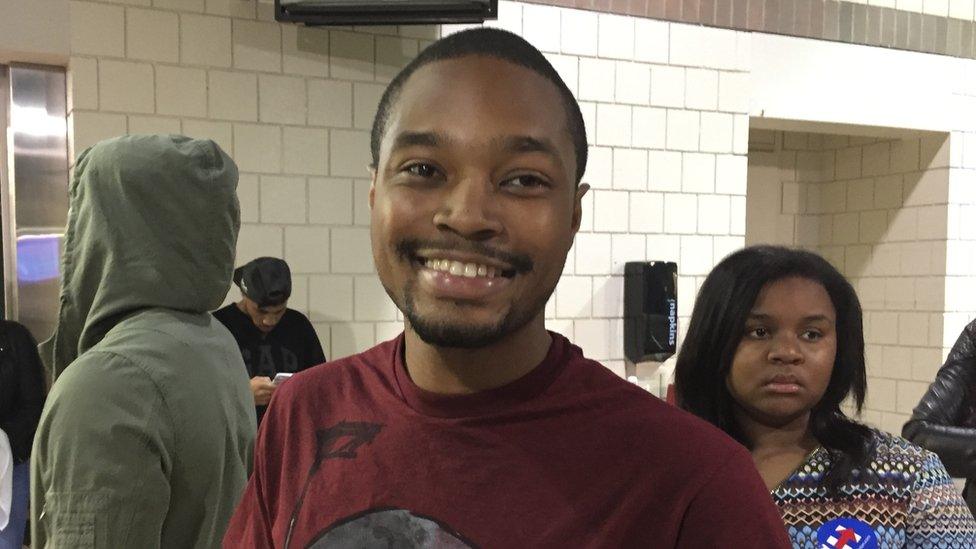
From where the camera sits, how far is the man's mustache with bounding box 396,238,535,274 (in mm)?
820

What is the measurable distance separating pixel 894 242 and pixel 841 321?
14.1 feet

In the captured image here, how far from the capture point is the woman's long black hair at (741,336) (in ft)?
5.15

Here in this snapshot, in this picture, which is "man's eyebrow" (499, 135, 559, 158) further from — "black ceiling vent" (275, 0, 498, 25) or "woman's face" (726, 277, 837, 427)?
"black ceiling vent" (275, 0, 498, 25)

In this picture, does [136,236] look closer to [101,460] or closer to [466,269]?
[101,460]

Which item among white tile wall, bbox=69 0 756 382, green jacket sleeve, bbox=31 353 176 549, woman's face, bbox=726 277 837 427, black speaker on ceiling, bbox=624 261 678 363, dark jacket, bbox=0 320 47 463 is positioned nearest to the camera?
green jacket sleeve, bbox=31 353 176 549

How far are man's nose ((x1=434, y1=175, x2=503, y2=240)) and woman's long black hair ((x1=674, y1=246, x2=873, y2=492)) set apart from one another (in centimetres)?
92

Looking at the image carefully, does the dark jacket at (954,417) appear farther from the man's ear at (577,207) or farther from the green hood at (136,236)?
the green hood at (136,236)

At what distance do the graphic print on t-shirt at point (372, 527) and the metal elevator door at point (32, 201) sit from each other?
3.29 m

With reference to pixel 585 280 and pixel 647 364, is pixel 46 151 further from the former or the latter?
pixel 647 364

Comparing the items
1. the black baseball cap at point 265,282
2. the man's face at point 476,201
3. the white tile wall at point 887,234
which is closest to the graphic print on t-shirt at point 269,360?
the black baseball cap at point 265,282

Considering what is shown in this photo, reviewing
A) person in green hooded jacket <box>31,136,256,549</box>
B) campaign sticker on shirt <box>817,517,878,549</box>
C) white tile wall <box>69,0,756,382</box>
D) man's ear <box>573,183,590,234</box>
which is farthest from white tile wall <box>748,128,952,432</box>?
man's ear <box>573,183,590,234</box>

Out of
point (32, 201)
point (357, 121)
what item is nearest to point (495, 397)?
point (357, 121)

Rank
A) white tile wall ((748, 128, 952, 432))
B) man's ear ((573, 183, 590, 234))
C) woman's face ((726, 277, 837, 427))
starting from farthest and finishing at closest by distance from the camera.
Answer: white tile wall ((748, 128, 952, 432)), woman's face ((726, 277, 837, 427)), man's ear ((573, 183, 590, 234))

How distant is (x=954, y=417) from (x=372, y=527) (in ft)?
7.35
